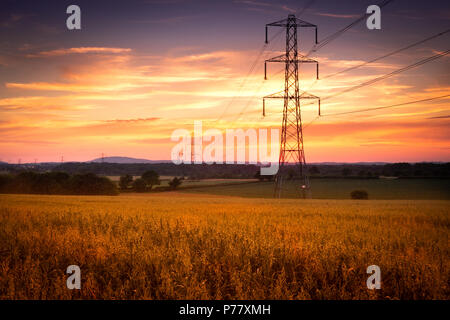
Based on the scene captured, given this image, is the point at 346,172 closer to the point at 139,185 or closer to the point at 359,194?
the point at 359,194

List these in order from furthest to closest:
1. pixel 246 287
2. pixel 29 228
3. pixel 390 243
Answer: pixel 29 228 → pixel 390 243 → pixel 246 287

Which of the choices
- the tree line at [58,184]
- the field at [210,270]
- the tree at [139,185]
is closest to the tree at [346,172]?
the tree at [139,185]

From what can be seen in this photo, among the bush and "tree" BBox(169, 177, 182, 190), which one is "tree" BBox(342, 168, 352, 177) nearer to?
the bush

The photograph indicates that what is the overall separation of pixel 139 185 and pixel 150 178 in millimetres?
3973

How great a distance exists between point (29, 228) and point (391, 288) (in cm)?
1140

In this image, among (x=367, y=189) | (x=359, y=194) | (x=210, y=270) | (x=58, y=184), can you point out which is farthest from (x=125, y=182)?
(x=210, y=270)

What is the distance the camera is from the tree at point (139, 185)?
90.4 meters

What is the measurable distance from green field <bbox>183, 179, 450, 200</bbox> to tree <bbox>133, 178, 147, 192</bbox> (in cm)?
1371

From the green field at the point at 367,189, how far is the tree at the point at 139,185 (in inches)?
540

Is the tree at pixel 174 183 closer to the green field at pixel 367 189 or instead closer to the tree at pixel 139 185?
the tree at pixel 139 185
